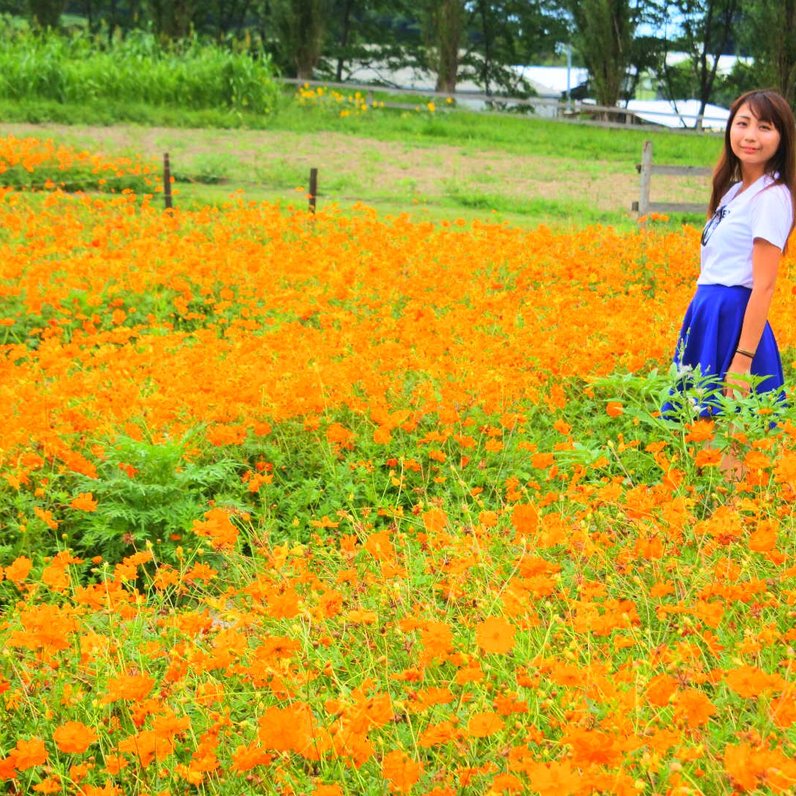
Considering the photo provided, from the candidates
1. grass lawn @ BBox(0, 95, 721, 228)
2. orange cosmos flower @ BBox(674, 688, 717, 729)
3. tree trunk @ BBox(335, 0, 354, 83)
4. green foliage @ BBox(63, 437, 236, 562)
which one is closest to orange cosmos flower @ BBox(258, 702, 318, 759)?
orange cosmos flower @ BBox(674, 688, 717, 729)

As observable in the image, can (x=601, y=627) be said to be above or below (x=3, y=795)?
above

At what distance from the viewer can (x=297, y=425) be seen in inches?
185

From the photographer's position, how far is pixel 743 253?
4066mm

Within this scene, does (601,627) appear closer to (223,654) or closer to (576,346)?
(223,654)

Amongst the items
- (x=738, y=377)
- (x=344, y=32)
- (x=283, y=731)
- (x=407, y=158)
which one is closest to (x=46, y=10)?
(x=344, y=32)

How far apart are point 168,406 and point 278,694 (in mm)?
2052

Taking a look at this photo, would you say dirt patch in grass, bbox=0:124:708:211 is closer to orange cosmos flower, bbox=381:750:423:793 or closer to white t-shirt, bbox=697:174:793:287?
white t-shirt, bbox=697:174:793:287

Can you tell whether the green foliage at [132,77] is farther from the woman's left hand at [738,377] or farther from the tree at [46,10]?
the woman's left hand at [738,377]

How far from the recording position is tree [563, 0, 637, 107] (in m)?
26.6

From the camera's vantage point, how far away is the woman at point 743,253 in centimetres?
390

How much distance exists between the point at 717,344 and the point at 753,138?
843 mm

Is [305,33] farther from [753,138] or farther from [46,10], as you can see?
[753,138]

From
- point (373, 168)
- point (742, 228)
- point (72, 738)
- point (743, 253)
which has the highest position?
point (373, 168)

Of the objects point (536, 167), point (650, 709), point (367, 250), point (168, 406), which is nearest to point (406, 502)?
point (168, 406)
